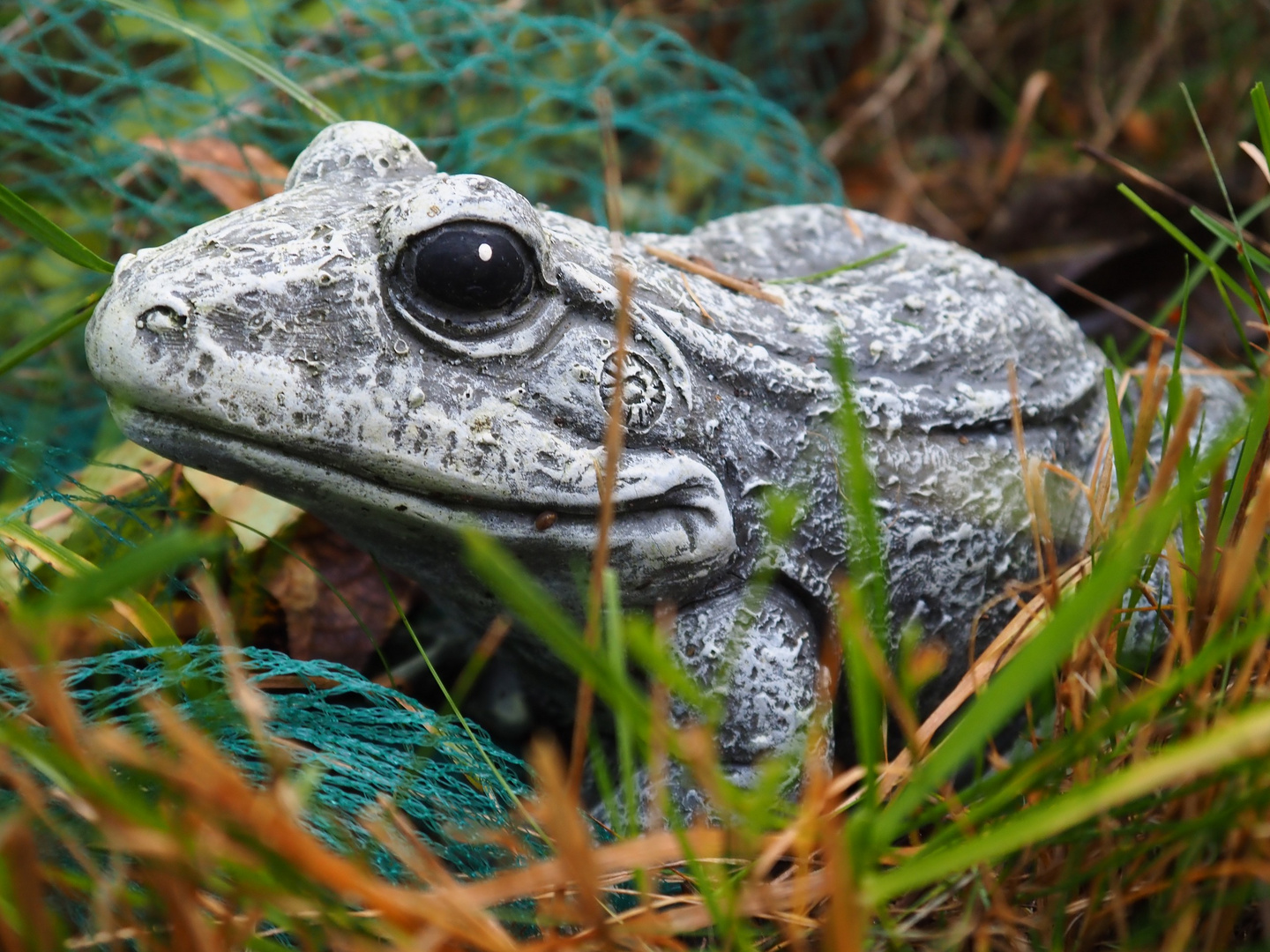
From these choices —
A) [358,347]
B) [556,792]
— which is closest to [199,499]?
[358,347]

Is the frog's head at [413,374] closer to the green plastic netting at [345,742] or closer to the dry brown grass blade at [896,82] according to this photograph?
the green plastic netting at [345,742]

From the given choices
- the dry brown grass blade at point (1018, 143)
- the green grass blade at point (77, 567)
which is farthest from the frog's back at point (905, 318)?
the dry brown grass blade at point (1018, 143)

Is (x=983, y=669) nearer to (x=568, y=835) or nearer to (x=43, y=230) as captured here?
(x=568, y=835)

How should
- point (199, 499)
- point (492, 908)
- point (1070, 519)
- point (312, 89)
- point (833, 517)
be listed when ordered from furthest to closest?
1. point (312, 89)
2. point (199, 499)
3. point (1070, 519)
4. point (833, 517)
5. point (492, 908)

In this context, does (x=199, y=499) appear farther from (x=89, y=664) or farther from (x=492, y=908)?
(x=492, y=908)

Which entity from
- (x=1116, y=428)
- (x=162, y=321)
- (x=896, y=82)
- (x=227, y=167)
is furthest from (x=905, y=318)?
(x=896, y=82)

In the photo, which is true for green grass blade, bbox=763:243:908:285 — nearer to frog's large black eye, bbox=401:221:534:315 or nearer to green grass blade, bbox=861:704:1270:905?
frog's large black eye, bbox=401:221:534:315
